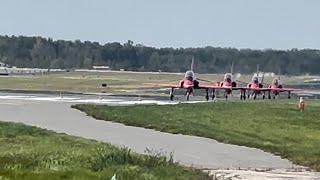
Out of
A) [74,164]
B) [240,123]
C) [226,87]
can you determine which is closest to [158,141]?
[240,123]

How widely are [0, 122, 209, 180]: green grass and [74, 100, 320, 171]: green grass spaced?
577 cm

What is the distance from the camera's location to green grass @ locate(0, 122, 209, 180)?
14.4 metres

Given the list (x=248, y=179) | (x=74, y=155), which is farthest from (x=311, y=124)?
(x=74, y=155)

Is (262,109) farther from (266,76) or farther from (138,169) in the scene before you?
(266,76)

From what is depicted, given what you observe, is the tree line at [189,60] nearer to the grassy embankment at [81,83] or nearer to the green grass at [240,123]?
the grassy embankment at [81,83]

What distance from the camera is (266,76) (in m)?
130

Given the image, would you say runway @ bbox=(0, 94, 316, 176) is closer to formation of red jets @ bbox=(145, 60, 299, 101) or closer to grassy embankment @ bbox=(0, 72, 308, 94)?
formation of red jets @ bbox=(145, 60, 299, 101)

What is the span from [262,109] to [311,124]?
311 inches

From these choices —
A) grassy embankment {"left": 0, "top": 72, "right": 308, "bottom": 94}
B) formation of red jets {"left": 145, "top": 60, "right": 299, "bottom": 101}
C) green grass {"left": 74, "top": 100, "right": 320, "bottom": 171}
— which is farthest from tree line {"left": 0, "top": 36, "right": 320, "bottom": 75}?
green grass {"left": 74, "top": 100, "right": 320, "bottom": 171}

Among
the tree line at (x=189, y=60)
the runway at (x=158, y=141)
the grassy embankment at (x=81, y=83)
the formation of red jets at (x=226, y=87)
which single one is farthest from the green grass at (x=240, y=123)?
the tree line at (x=189, y=60)

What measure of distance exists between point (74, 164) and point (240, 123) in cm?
1870

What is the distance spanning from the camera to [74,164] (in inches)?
632

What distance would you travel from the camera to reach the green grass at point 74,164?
47.3 ft

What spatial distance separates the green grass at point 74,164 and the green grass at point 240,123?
227 inches
